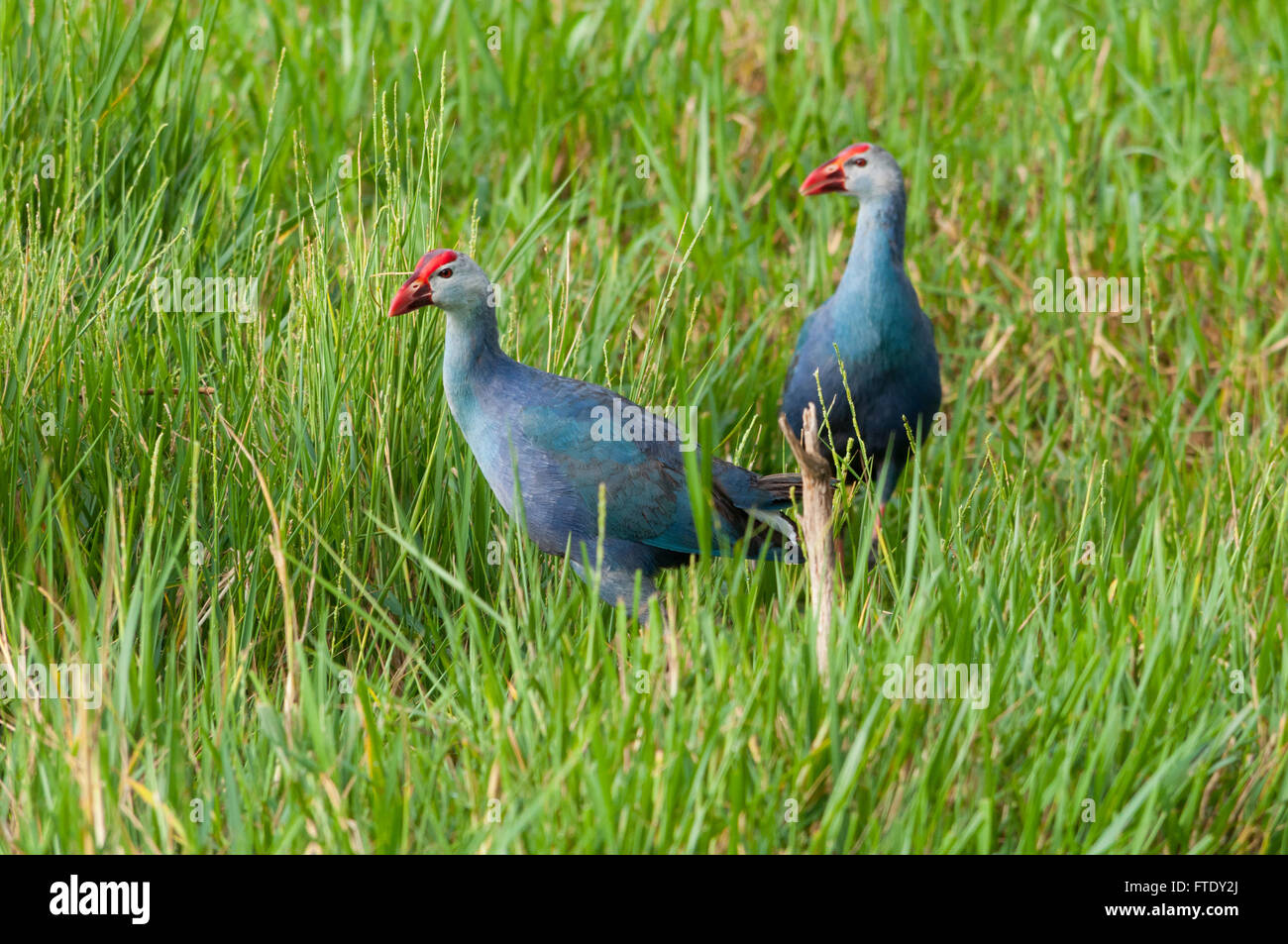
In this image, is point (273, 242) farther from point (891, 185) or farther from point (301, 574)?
point (891, 185)

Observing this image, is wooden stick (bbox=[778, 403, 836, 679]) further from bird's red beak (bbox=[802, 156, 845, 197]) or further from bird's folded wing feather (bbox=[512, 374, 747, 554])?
bird's red beak (bbox=[802, 156, 845, 197])

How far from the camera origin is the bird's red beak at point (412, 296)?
3324 mm

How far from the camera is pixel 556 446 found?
11.3ft

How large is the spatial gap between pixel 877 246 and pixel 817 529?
156 cm

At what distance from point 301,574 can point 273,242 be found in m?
1.45

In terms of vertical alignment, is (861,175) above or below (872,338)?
above

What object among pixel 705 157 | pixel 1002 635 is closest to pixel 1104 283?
pixel 705 157

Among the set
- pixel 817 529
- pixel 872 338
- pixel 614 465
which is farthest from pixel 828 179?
pixel 817 529

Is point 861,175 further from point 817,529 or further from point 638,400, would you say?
point 817,529

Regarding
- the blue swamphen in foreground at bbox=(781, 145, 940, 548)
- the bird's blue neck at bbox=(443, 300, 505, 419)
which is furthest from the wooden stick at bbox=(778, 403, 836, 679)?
the blue swamphen in foreground at bbox=(781, 145, 940, 548)

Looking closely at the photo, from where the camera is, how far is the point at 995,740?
2666 millimetres

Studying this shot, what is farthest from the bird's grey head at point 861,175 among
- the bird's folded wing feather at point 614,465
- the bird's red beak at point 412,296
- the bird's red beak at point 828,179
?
the bird's red beak at point 412,296

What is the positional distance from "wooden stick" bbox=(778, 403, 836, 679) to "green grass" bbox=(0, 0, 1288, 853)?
92 millimetres

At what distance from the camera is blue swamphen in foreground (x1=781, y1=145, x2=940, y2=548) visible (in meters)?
4.35
